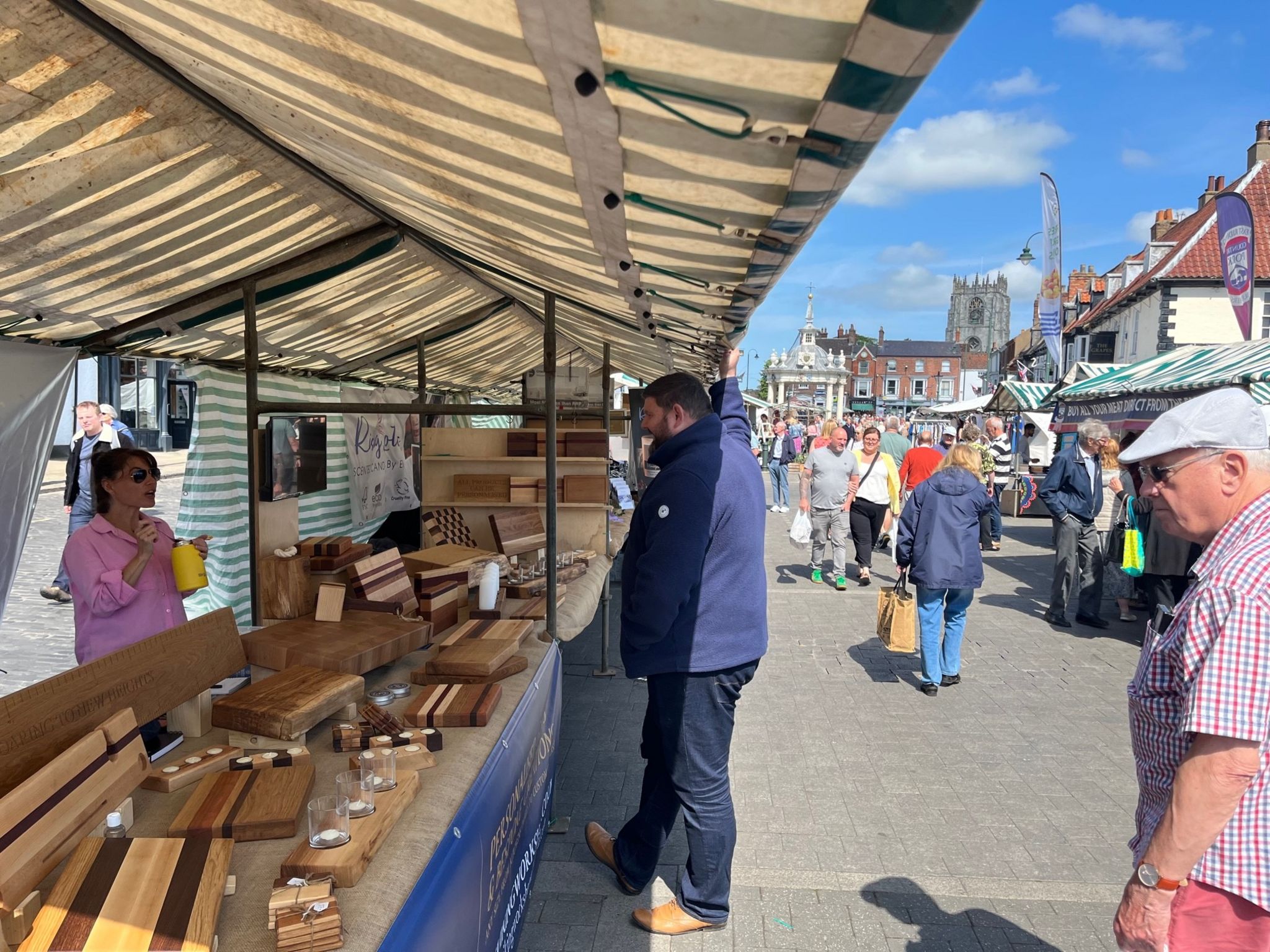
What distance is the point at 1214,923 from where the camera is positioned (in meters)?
1.72

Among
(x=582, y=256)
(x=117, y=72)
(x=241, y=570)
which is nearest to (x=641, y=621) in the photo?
(x=582, y=256)

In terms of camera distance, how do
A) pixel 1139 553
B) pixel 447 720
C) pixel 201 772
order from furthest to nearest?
pixel 1139 553, pixel 447 720, pixel 201 772

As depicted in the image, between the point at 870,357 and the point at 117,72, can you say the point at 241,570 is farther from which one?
the point at 870,357

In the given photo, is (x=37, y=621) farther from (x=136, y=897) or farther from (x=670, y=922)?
(x=136, y=897)

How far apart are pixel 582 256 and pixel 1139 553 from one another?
241 inches

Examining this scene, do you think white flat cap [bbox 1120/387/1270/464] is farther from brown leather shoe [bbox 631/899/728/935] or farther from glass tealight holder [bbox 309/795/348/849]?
brown leather shoe [bbox 631/899/728/935]

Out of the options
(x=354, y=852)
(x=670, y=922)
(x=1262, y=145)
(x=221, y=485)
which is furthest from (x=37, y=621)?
(x=1262, y=145)

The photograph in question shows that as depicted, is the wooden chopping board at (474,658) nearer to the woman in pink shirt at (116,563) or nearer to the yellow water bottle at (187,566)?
the yellow water bottle at (187,566)

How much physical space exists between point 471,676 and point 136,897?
1521 mm

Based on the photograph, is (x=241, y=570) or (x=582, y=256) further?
(x=241, y=570)

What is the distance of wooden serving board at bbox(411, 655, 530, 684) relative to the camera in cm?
301

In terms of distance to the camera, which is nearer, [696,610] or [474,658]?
[696,610]

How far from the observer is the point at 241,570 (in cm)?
618

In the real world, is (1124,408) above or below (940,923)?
above
